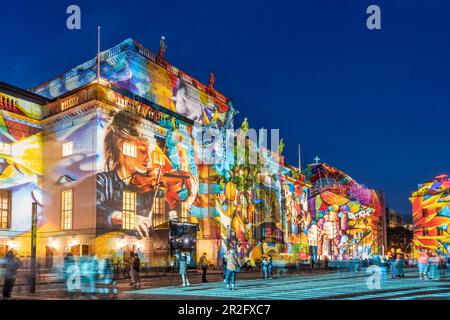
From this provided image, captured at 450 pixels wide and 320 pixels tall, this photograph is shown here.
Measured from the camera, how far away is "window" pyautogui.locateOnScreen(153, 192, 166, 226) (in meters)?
46.8

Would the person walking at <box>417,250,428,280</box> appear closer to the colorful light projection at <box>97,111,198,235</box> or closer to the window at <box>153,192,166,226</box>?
the colorful light projection at <box>97,111,198,235</box>

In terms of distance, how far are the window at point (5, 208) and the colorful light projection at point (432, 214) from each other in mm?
90254

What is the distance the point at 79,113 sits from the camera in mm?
41812

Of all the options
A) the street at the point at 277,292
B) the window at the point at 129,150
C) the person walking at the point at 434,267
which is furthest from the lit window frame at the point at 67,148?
the person walking at the point at 434,267

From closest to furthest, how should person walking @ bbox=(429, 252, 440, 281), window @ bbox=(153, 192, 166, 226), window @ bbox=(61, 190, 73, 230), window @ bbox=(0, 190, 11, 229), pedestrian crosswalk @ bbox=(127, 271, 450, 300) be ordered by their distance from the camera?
pedestrian crosswalk @ bbox=(127, 271, 450, 300) → person walking @ bbox=(429, 252, 440, 281) → window @ bbox=(0, 190, 11, 229) → window @ bbox=(61, 190, 73, 230) → window @ bbox=(153, 192, 166, 226)

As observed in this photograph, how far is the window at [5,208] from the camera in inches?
1555

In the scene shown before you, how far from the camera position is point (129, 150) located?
43750 millimetres

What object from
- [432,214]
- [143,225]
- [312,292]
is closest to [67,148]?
[143,225]

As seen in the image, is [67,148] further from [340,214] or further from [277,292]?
[340,214]

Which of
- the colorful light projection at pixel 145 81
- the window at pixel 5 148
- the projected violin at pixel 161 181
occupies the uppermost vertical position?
the colorful light projection at pixel 145 81

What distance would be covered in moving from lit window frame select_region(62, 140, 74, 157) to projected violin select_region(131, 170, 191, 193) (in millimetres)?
5476

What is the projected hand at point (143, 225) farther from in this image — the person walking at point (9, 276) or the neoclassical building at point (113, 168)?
the person walking at point (9, 276)

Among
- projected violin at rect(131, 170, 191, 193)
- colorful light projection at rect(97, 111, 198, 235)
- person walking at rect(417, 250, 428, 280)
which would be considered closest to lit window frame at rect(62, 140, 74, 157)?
colorful light projection at rect(97, 111, 198, 235)
